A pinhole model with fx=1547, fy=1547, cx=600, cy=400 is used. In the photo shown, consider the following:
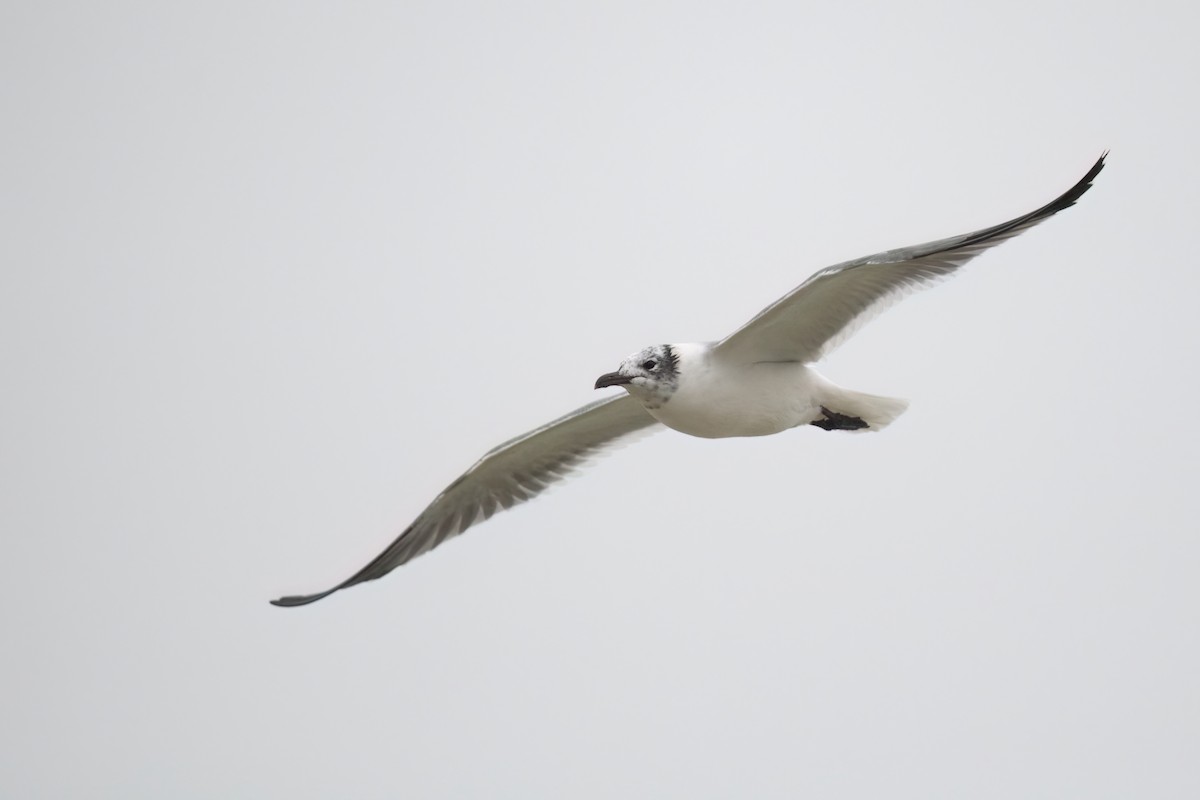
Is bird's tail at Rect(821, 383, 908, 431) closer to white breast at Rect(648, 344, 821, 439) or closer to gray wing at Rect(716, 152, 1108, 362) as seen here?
white breast at Rect(648, 344, 821, 439)

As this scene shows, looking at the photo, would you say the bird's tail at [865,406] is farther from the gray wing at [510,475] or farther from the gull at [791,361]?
the gray wing at [510,475]

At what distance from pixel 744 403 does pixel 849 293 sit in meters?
0.67

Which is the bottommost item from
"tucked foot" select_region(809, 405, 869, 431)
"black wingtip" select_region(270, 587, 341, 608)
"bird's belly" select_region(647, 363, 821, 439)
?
"black wingtip" select_region(270, 587, 341, 608)

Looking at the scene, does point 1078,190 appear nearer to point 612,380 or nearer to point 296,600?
point 612,380

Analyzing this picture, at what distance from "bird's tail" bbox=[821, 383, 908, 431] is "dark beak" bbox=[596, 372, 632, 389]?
1.01m

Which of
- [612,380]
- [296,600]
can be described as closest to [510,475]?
[296,600]

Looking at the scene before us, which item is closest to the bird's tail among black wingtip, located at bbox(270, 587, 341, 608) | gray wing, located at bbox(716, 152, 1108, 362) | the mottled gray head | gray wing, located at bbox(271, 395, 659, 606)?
gray wing, located at bbox(716, 152, 1108, 362)

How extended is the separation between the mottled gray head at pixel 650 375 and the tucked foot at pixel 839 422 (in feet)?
2.92

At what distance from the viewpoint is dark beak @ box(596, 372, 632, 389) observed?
673 centimetres

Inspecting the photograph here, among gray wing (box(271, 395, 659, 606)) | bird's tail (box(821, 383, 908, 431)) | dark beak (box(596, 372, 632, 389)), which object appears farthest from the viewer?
gray wing (box(271, 395, 659, 606))

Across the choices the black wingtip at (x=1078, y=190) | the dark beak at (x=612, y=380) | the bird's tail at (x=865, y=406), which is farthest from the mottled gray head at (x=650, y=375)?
the black wingtip at (x=1078, y=190)

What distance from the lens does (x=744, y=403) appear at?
693 cm

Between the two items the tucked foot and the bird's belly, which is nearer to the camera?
the bird's belly

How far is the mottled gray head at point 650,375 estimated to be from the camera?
6789mm
